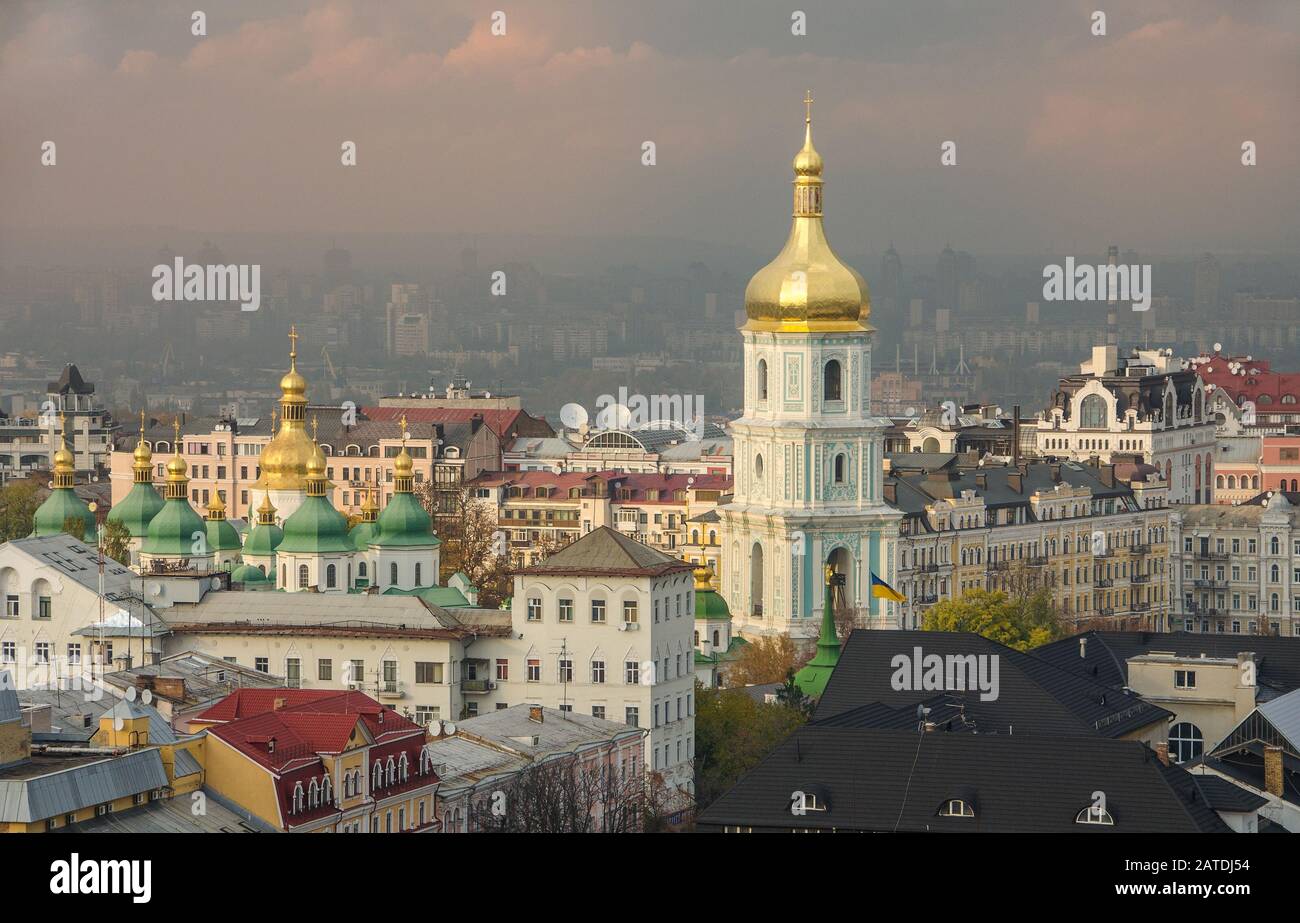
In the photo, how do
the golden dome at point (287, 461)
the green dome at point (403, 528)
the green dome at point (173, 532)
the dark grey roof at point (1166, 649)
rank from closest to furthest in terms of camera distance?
the dark grey roof at point (1166, 649)
the green dome at point (173, 532)
the green dome at point (403, 528)
the golden dome at point (287, 461)

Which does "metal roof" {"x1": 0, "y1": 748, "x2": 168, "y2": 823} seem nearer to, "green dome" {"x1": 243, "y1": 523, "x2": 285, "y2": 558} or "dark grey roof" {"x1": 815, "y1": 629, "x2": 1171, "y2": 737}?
"dark grey roof" {"x1": 815, "y1": 629, "x2": 1171, "y2": 737}

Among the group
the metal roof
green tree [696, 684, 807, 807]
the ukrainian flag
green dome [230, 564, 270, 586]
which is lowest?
green tree [696, 684, 807, 807]

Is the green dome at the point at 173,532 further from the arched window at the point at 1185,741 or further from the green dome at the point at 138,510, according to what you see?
the arched window at the point at 1185,741

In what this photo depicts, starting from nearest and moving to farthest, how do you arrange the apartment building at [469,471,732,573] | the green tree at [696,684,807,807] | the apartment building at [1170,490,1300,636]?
1. the green tree at [696,684,807,807]
2. the apartment building at [1170,490,1300,636]
3. the apartment building at [469,471,732,573]

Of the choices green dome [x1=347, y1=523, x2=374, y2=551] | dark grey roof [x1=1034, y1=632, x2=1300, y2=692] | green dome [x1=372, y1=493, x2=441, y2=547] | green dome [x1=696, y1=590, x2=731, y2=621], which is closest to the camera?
dark grey roof [x1=1034, y1=632, x2=1300, y2=692]

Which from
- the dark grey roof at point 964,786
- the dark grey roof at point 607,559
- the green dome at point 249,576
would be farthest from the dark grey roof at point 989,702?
the green dome at point 249,576

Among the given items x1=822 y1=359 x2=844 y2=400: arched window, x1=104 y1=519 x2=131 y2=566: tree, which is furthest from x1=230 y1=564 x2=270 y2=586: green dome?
x1=822 y1=359 x2=844 y2=400: arched window
